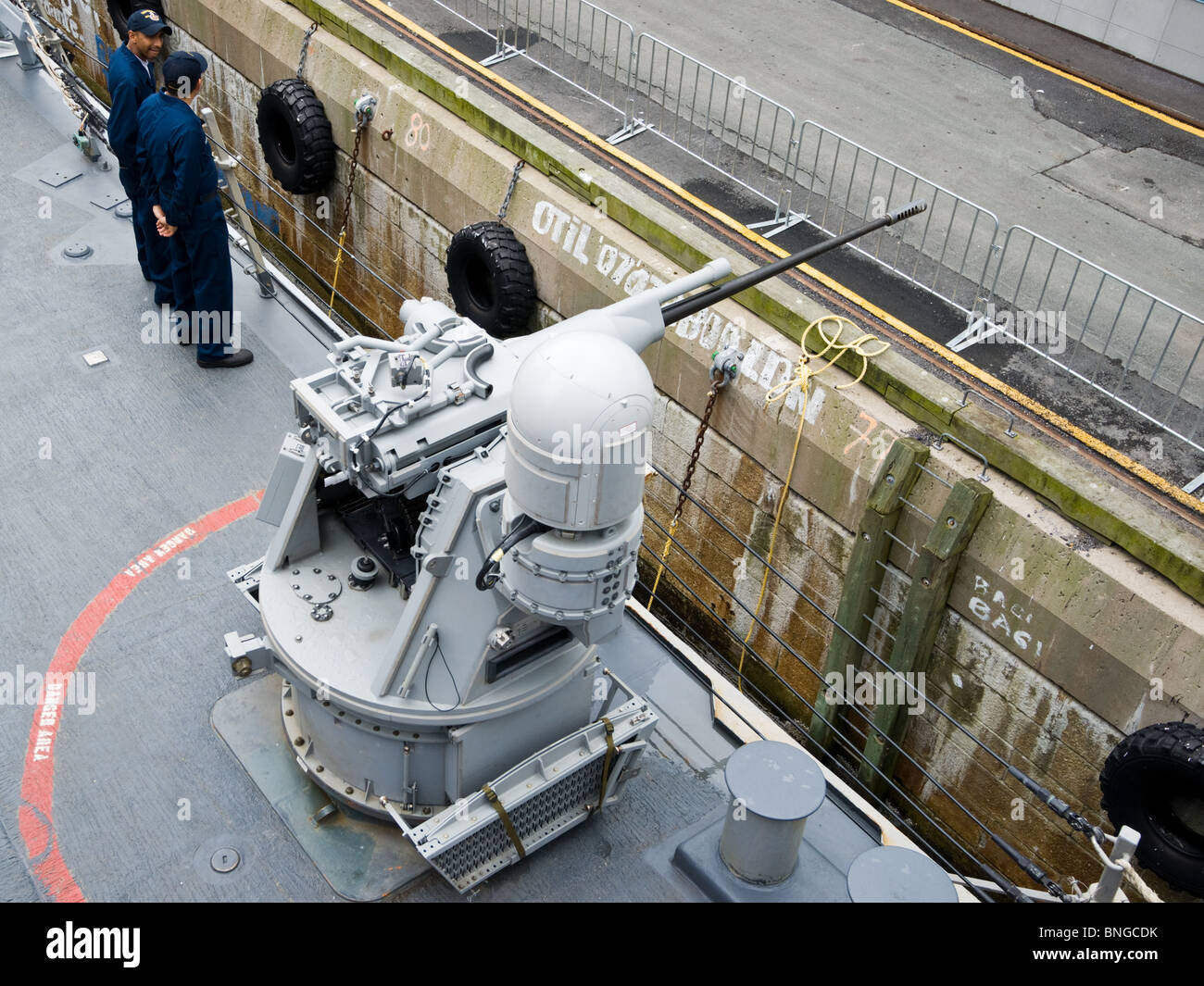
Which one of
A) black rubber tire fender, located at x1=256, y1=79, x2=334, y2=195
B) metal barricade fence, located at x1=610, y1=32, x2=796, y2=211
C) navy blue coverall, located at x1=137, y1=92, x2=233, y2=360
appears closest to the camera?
navy blue coverall, located at x1=137, y1=92, x2=233, y2=360

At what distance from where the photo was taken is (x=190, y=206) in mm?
8352

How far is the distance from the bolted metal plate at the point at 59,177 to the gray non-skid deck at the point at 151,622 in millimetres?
347

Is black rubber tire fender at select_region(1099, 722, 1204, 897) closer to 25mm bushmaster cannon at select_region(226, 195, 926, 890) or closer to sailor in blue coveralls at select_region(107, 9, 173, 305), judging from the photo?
25mm bushmaster cannon at select_region(226, 195, 926, 890)

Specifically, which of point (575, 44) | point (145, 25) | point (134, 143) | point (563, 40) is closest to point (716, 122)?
point (575, 44)

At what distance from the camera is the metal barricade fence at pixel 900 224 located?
10.4 meters

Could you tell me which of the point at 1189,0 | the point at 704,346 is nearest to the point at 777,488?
the point at 704,346

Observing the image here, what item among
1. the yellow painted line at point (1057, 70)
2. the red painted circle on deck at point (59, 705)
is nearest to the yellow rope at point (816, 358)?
the red painted circle on deck at point (59, 705)

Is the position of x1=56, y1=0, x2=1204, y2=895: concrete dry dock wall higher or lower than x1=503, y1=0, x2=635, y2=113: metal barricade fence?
lower

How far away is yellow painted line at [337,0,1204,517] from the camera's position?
8.45 meters

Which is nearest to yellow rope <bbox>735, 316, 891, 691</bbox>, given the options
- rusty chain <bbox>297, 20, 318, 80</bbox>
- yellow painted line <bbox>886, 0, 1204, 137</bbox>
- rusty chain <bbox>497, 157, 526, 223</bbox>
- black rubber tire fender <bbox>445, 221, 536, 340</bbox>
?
black rubber tire fender <bbox>445, 221, 536, 340</bbox>

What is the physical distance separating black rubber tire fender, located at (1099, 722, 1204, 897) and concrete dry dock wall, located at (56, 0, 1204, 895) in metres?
0.34

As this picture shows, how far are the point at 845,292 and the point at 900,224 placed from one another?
1.54m

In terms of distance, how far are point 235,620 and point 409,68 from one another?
6.89 m

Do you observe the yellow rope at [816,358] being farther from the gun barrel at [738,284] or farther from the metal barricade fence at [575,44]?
the metal barricade fence at [575,44]
